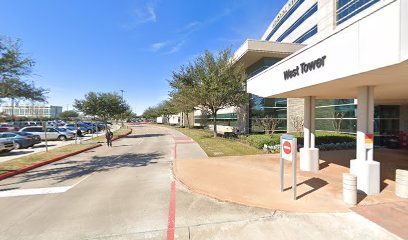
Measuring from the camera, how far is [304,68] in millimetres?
8008

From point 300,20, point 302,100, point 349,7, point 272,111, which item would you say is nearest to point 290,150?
point 302,100

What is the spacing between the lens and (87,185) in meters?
9.03

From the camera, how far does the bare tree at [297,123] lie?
22.8 meters

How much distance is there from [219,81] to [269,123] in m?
7.07

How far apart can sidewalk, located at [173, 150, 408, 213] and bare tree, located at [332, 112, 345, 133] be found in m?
6.93

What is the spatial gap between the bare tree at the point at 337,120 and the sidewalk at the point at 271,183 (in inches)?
273

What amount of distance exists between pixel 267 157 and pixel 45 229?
37.4 ft

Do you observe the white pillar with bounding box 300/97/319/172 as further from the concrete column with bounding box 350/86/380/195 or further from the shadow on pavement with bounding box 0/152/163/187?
the shadow on pavement with bounding box 0/152/163/187

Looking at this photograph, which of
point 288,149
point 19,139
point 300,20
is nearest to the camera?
point 288,149

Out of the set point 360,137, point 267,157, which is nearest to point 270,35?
point 267,157

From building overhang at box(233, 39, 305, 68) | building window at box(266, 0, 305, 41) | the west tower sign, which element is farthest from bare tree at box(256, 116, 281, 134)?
building window at box(266, 0, 305, 41)

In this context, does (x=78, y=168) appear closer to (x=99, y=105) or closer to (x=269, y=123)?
(x=269, y=123)

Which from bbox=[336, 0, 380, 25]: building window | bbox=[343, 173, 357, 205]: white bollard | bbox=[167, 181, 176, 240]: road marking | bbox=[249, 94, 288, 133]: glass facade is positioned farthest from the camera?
bbox=[249, 94, 288, 133]: glass facade

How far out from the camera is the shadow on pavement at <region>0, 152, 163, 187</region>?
34.1ft
